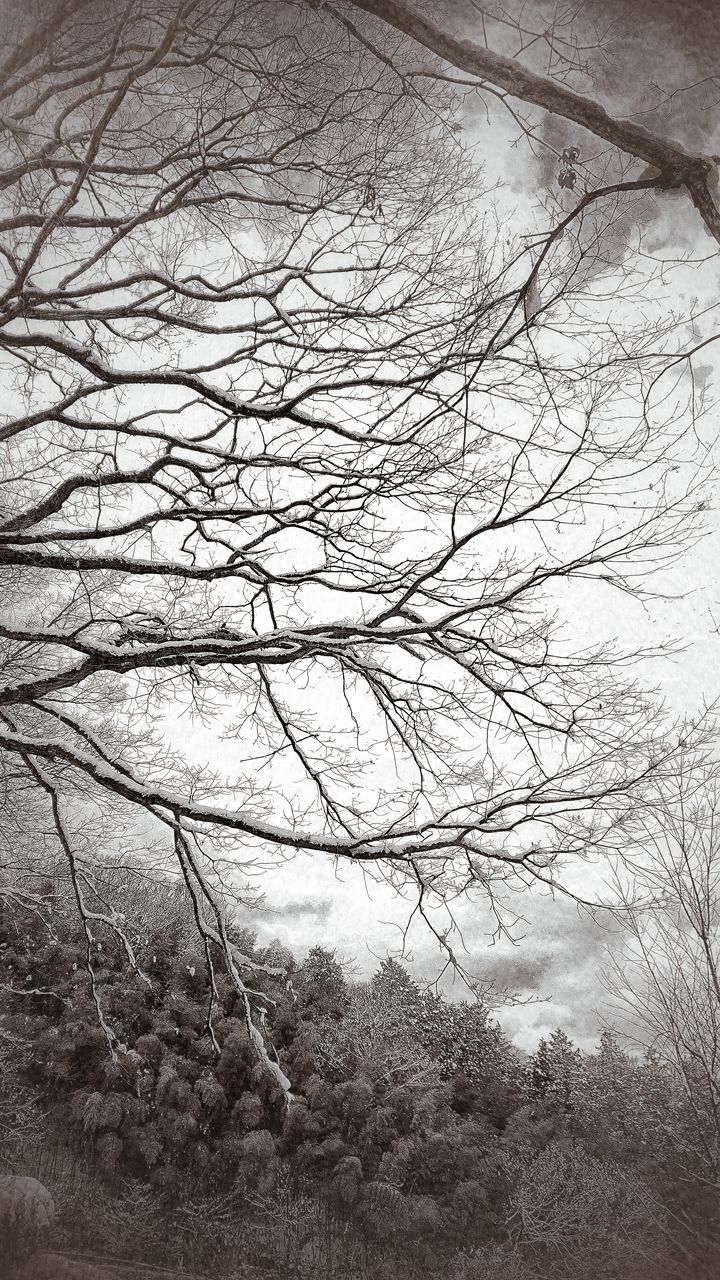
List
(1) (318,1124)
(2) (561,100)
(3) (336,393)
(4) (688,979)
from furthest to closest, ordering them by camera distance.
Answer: (1) (318,1124), (4) (688,979), (3) (336,393), (2) (561,100)

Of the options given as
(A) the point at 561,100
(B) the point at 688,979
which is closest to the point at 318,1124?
(B) the point at 688,979

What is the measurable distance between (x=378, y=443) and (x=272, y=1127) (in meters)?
5.36

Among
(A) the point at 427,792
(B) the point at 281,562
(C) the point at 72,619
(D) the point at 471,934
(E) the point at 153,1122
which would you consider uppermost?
(B) the point at 281,562

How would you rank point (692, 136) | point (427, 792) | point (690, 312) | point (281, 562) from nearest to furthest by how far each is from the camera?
point (692, 136) < point (690, 312) < point (427, 792) < point (281, 562)

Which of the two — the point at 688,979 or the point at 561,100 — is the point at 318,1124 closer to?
the point at 688,979

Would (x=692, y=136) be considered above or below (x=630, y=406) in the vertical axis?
above

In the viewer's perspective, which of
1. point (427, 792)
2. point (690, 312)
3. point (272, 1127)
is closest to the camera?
point (690, 312)

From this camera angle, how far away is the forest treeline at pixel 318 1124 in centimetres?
396

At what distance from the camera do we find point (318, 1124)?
196 inches

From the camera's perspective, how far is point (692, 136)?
2482 mm

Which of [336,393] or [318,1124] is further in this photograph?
[318,1124]

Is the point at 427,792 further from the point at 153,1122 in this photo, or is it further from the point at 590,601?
the point at 153,1122

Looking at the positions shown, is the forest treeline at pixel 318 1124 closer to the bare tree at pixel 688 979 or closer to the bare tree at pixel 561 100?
the bare tree at pixel 688 979

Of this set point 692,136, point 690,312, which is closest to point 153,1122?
point 690,312
